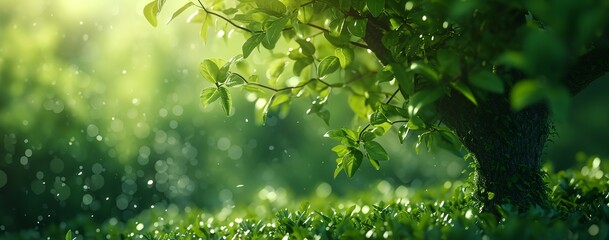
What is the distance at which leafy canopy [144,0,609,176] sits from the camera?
173cm

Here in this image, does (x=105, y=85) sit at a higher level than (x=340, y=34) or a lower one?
higher

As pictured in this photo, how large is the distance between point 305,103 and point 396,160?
109 inches

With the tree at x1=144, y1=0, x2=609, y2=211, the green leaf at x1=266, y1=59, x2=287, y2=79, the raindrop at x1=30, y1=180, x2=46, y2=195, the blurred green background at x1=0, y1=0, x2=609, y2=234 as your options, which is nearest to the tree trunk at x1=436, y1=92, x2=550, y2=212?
the tree at x1=144, y1=0, x2=609, y2=211

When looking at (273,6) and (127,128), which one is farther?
(127,128)

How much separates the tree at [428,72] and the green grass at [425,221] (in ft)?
1.10

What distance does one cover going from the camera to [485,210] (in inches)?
152

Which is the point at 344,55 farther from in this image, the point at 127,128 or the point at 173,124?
the point at 173,124

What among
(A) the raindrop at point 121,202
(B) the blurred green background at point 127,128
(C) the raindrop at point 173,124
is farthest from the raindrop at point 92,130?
(C) the raindrop at point 173,124

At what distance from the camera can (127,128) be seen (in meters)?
11.1

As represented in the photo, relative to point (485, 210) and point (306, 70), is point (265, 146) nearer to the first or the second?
point (306, 70)

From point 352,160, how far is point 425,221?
717 millimetres

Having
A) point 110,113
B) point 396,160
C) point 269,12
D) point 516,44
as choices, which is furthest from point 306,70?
point 396,160

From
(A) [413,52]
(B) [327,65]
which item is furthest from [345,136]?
(A) [413,52]

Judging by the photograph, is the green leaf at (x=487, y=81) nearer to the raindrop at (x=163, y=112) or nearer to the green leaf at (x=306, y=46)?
the green leaf at (x=306, y=46)
